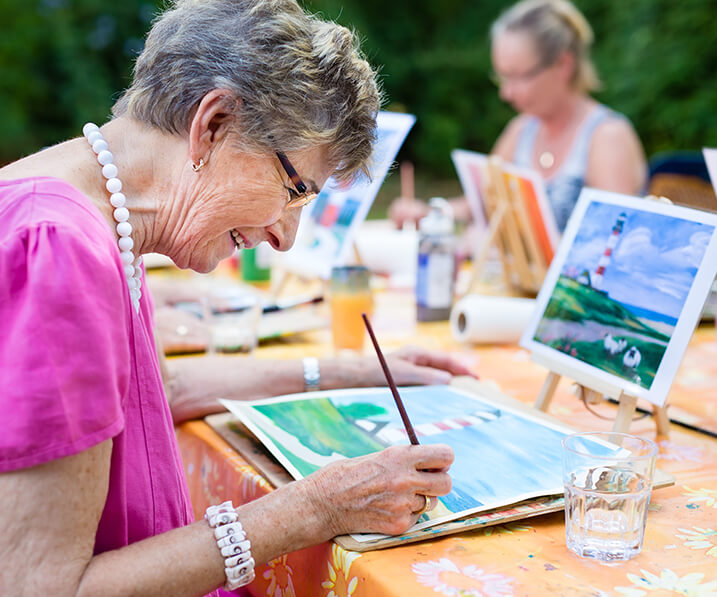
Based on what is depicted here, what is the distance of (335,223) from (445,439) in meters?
1.12

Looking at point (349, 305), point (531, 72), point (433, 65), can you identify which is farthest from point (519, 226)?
point (433, 65)

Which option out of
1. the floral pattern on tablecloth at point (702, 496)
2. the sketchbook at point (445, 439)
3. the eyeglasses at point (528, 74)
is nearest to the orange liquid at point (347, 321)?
the sketchbook at point (445, 439)

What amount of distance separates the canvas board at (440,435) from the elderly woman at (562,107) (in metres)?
1.70

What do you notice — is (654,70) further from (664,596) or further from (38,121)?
(664,596)

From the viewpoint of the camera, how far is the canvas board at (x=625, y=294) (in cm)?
122

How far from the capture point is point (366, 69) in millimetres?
1143

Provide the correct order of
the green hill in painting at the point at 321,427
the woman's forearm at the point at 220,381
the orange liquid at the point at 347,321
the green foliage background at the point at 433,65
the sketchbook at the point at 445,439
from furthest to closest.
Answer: the green foliage background at the point at 433,65
the orange liquid at the point at 347,321
the woman's forearm at the point at 220,381
the green hill in painting at the point at 321,427
the sketchbook at the point at 445,439

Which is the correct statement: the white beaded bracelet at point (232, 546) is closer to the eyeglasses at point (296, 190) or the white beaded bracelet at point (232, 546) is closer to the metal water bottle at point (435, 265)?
the eyeglasses at point (296, 190)

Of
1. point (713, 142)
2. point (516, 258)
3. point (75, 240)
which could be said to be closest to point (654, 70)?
point (713, 142)

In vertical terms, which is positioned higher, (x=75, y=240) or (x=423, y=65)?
(x=423, y=65)

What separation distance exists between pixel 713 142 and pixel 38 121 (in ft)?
20.4

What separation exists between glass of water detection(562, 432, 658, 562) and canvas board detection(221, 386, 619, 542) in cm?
6

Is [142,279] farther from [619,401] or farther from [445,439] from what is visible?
[619,401]

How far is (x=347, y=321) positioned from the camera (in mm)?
1856
